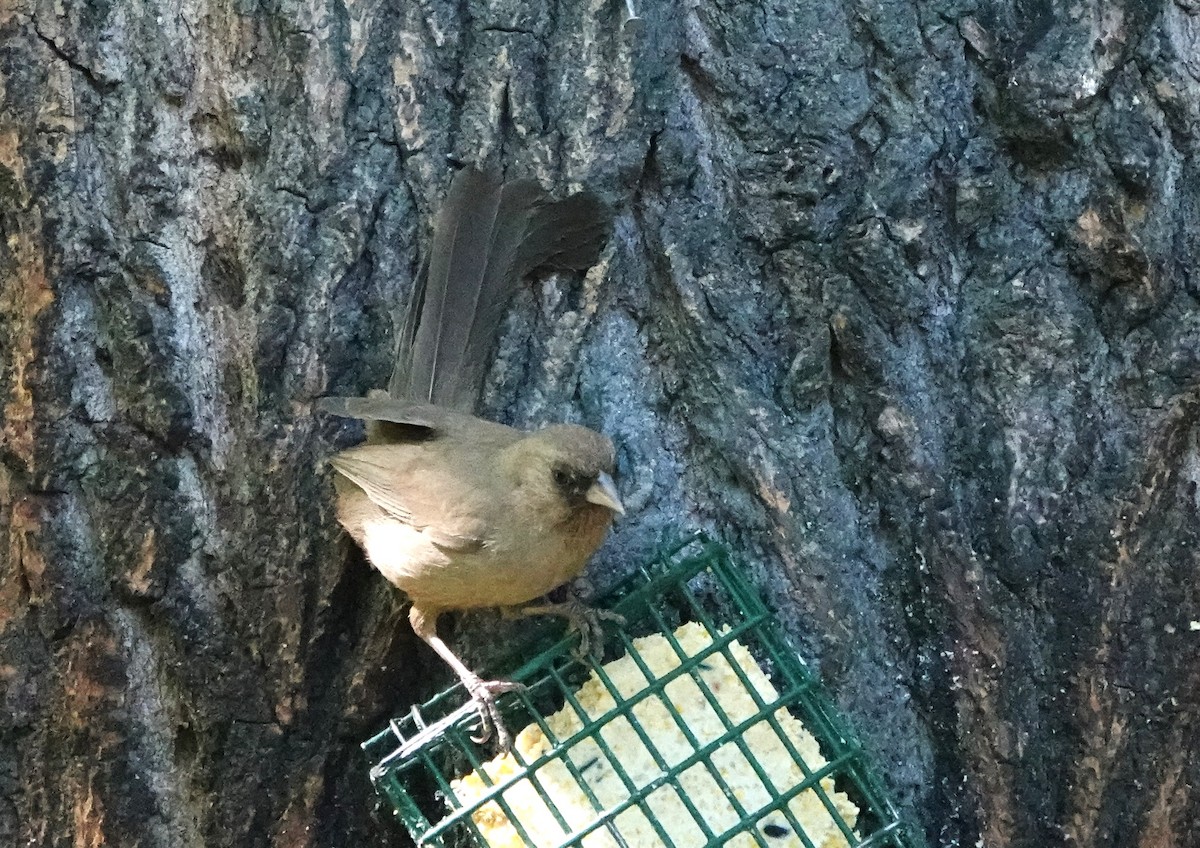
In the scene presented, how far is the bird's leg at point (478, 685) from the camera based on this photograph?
2932 millimetres

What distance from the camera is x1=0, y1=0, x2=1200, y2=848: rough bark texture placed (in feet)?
9.78

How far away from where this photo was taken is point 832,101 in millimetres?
3010

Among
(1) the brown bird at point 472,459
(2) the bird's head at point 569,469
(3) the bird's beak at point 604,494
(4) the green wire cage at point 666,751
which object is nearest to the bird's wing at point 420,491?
(1) the brown bird at point 472,459

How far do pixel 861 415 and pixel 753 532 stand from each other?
0.39 metres

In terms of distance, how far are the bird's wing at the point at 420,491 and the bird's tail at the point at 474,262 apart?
0.17 m

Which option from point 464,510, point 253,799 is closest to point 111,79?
point 464,510

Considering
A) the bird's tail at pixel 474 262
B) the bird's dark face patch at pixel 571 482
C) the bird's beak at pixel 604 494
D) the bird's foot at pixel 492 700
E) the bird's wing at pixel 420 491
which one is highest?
the bird's tail at pixel 474 262

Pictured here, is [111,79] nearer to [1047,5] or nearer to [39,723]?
[39,723]

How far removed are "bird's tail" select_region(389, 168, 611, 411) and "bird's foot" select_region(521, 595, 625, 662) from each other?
1.83 feet

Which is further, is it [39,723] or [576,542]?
[39,723]

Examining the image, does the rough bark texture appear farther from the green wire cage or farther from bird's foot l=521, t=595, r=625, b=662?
bird's foot l=521, t=595, r=625, b=662

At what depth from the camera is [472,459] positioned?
9.73 ft

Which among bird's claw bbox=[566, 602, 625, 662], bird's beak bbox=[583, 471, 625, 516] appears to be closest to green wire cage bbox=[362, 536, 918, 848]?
bird's claw bbox=[566, 602, 625, 662]

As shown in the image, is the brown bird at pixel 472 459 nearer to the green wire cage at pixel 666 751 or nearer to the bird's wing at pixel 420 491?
the bird's wing at pixel 420 491
